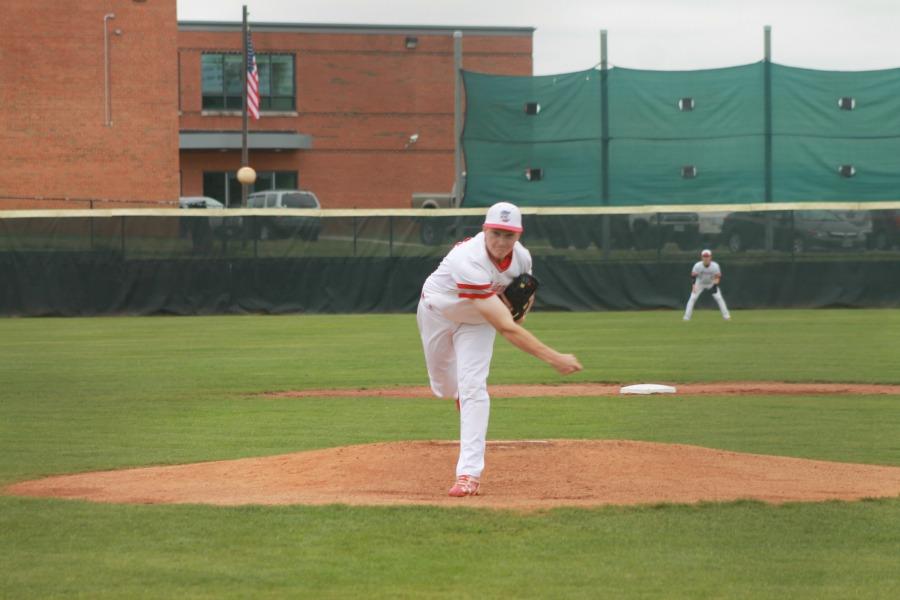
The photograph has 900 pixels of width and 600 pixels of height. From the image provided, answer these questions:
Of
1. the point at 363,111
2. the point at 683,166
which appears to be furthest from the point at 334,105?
the point at 683,166

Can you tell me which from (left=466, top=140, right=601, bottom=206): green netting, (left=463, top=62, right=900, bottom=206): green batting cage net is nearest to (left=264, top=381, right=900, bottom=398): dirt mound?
(left=463, top=62, right=900, bottom=206): green batting cage net

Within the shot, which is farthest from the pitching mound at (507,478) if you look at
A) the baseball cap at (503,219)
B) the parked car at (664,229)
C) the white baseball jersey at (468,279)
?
the parked car at (664,229)

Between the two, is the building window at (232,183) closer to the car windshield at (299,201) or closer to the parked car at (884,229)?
the car windshield at (299,201)

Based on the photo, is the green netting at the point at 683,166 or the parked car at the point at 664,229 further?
the green netting at the point at 683,166

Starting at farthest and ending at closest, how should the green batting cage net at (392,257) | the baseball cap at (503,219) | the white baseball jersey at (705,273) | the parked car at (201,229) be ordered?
the parked car at (201,229), the green batting cage net at (392,257), the white baseball jersey at (705,273), the baseball cap at (503,219)

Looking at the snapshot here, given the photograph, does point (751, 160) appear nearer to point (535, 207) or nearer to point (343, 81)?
point (535, 207)

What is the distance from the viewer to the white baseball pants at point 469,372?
26.8 feet

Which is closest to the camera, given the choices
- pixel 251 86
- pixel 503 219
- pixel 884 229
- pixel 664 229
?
pixel 503 219

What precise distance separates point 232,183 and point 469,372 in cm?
4847

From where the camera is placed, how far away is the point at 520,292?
8.13m

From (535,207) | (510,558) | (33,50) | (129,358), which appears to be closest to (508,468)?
(510,558)

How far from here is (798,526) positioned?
7391 mm

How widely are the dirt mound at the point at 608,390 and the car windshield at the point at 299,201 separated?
2801 cm

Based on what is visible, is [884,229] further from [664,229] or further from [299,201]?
[299,201]
